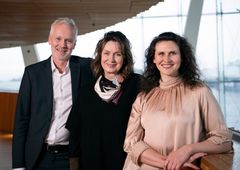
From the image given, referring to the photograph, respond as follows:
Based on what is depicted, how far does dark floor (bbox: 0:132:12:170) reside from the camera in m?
5.28

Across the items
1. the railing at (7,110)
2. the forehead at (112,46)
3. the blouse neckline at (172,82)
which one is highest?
the forehead at (112,46)

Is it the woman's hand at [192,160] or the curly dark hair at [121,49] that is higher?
the curly dark hair at [121,49]

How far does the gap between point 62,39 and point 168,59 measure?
776 mm

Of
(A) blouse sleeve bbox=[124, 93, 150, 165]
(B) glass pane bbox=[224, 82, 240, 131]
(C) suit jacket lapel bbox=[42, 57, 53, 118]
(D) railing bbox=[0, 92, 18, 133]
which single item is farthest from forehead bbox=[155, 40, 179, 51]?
(B) glass pane bbox=[224, 82, 240, 131]

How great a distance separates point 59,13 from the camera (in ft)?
21.1

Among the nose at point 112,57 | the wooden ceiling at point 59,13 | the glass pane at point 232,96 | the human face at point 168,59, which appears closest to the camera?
the human face at point 168,59

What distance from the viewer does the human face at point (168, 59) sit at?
5.46 ft

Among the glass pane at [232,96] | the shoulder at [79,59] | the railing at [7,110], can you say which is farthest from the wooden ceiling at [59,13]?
the glass pane at [232,96]

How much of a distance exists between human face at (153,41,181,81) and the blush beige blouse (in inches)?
1.8

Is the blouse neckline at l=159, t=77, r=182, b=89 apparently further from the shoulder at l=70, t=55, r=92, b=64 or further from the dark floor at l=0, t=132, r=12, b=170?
the dark floor at l=0, t=132, r=12, b=170

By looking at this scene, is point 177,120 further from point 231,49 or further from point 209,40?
point 231,49

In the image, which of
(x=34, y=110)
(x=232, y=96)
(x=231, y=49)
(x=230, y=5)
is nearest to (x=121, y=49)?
(x=34, y=110)

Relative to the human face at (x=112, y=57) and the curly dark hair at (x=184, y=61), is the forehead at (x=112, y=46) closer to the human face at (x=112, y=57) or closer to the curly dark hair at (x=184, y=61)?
the human face at (x=112, y=57)

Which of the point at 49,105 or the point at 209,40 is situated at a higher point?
the point at 209,40
